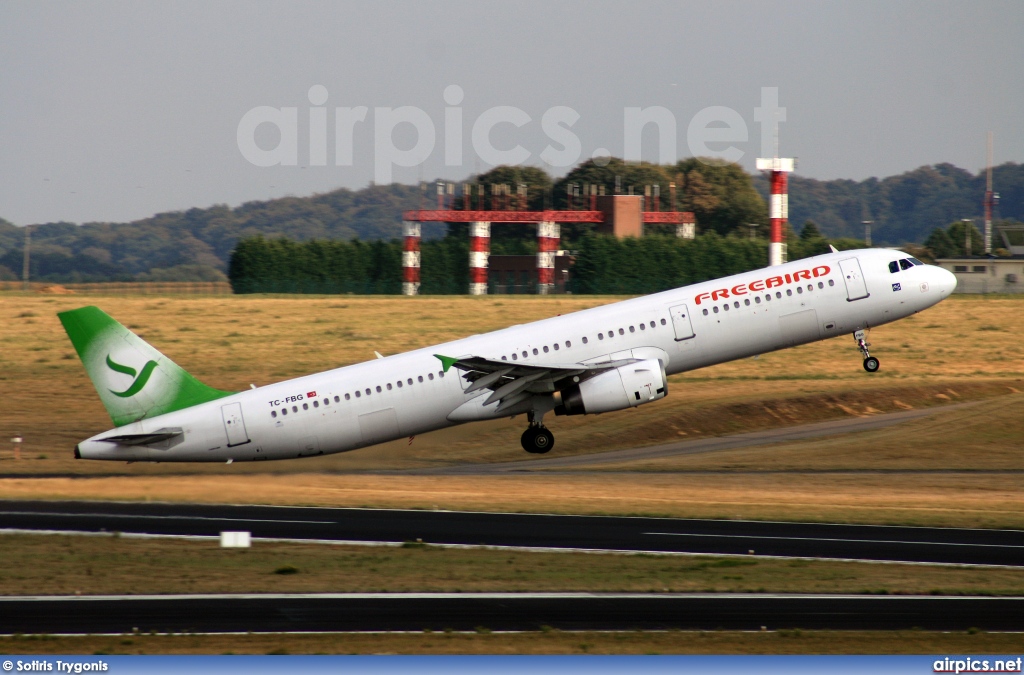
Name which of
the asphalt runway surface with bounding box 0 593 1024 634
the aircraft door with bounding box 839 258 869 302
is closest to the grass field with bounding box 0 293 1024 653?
the asphalt runway surface with bounding box 0 593 1024 634

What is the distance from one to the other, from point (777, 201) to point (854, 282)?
47062mm

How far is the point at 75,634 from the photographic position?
61.2 feet

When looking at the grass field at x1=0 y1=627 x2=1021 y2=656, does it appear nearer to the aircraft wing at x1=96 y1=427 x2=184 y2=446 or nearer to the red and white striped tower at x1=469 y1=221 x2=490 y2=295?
the aircraft wing at x1=96 y1=427 x2=184 y2=446

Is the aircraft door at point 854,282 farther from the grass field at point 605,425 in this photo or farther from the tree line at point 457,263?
the tree line at point 457,263

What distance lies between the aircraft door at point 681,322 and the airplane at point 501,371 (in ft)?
0.10

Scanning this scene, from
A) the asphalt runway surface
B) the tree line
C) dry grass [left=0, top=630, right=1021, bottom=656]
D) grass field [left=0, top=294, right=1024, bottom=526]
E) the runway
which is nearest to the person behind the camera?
dry grass [left=0, top=630, right=1021, bottom=656]

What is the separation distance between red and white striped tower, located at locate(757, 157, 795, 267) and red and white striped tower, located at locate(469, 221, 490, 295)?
32.2 metres

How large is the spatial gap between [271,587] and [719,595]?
815 centimetres

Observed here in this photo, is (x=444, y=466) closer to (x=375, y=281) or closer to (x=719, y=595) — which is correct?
(x=719, y=595)

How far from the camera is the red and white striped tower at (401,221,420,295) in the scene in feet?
367

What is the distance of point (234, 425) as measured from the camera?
119 feet

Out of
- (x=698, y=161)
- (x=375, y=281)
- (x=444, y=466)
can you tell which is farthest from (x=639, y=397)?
(x=698, y=161)

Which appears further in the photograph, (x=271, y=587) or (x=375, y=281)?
(x=375, y=281)

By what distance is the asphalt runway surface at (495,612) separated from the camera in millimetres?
19266
